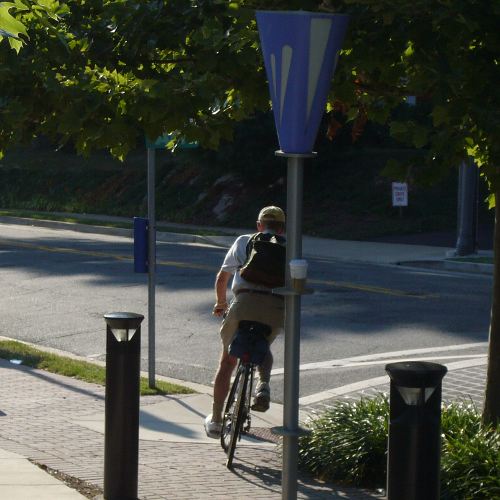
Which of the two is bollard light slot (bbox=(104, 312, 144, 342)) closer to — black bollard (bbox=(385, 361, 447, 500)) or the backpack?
the backpack

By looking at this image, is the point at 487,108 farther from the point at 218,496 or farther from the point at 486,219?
the point at 486,219

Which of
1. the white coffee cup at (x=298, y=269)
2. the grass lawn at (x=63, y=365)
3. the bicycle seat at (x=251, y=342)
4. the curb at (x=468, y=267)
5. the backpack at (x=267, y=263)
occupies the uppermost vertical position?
the white coffee cup at (x=298, y=269)

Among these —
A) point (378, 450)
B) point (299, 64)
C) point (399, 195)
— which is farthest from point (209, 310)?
point (399, 195)

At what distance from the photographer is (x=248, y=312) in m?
7.51

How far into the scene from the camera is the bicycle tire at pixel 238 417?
281 inches

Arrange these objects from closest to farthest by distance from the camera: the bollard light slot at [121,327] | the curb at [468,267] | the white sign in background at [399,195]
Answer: the bollard light slot at [121,327] → the curb at [468,267] → the white sign in background at [399,195]

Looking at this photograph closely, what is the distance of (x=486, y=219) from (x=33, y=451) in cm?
2178

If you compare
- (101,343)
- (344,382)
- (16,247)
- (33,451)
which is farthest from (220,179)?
(33,451)

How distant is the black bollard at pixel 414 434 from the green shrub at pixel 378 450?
1319mm

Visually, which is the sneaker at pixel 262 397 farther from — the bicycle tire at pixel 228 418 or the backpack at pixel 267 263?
the backpack at pixel 267 263

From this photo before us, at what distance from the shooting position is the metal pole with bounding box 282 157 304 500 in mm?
4672

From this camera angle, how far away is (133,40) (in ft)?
22.4

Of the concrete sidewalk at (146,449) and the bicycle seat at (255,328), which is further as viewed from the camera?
the bicycle seat at (255,328)

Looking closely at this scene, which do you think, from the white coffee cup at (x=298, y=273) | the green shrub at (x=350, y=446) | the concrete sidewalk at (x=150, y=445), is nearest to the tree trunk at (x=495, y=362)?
the green shrub at (x=350, y=446)
